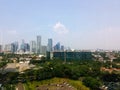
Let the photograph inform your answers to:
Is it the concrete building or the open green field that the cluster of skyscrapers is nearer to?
the concrete building

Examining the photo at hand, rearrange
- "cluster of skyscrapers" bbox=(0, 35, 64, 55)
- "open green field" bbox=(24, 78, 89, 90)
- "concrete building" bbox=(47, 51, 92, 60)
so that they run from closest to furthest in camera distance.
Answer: "open green field" bbox=(24, 78, 89, 90), "concrete building" bbox=(47, 51, 92, 60), "cluster of skyscrapers" bbox=(0, 35, 64, 55)

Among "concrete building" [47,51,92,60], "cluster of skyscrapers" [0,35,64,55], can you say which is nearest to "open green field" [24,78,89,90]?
"concrete building" [47,51,92,60]

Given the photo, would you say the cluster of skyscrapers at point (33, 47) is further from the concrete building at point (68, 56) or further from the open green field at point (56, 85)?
the open green field at point (56, 85)

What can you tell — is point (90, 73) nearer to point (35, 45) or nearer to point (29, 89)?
point (29, 89)

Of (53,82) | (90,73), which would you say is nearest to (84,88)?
(53,82)

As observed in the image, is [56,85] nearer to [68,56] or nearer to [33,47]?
[68,56]

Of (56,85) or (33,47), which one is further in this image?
(33,47)

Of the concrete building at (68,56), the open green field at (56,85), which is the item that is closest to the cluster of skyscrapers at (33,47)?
the concrete building at (68,56)

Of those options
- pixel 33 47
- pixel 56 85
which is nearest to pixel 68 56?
pixel 56 85
